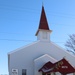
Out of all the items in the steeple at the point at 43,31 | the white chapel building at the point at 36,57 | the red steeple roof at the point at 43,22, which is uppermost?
the red steeple roof at the point at 43,22

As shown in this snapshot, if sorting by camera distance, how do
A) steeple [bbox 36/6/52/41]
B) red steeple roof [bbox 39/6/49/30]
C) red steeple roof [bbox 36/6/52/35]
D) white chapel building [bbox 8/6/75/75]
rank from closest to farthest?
white chapel building [bbox 8/6/75/75], steeple [bbox 36/6/52/41], red steeple roof [bbox 36/6/52/35], red steeple roof [bbox 39/6/49/30]

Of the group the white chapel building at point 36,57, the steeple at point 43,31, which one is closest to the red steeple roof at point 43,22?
the steeple at point 43,31

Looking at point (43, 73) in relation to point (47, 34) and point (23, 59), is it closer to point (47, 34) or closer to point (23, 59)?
point (23, 59)

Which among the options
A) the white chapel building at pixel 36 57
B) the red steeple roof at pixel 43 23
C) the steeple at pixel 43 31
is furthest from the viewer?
the red steeple roof at pixel 43 23

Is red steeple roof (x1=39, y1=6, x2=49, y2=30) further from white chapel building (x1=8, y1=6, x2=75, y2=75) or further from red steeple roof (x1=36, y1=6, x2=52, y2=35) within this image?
white chapel building (x1=8, y1=6, x2=75, y2=75)

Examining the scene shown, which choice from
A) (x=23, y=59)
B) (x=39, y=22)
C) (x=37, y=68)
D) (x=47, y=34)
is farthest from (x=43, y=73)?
(x=39, y=22)

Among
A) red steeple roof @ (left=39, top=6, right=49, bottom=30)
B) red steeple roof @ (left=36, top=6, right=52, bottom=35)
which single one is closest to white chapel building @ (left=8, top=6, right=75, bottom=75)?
red steeple roof @ (left=36, top=6, right=52, bottom=35)

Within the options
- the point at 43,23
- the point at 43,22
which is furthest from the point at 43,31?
the point at 43,22

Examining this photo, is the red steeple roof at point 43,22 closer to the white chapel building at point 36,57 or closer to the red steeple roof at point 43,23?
the red steeple roof at point 43,23

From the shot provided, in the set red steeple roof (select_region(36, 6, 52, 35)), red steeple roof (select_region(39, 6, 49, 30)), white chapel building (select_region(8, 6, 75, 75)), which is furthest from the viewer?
red steeple roof (select_region(39, 6, 49, 30))

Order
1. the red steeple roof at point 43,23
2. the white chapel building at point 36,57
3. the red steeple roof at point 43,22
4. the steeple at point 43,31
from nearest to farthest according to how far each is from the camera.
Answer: the white chapel building at point 36,57
the steeple at point 43,31
the red steeple roof at point 43,23
the red steeple roof at point 43,22

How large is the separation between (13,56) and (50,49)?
16.5 ft

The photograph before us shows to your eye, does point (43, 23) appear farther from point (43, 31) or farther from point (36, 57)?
point (36, 57)

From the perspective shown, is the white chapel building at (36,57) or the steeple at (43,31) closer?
the white chapel building at (36,57)
